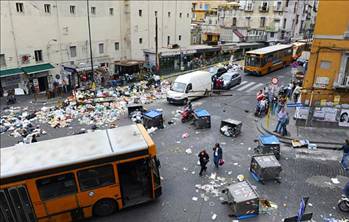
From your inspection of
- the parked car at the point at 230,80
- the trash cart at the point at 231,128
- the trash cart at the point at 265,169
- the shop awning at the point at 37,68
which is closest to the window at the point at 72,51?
the shop awning at the point at 37,68

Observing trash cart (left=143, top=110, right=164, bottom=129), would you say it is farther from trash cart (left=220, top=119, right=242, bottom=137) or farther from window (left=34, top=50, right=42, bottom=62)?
window (left=34, top=50, right=42, bottom=62)

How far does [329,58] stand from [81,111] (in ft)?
53.4

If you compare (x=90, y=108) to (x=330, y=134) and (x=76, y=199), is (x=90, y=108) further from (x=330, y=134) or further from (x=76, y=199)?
(x=330, y=134)

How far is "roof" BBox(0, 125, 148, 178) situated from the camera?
8.30m

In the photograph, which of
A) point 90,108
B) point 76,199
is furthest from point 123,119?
point 76,199

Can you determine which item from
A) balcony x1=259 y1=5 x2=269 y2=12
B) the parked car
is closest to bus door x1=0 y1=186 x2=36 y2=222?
the parked car

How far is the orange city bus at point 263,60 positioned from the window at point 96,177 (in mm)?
23553

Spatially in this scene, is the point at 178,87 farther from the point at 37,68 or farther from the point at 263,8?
the point at 263,8

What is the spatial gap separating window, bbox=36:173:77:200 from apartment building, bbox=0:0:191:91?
18.7 metres

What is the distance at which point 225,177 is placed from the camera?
1187cm

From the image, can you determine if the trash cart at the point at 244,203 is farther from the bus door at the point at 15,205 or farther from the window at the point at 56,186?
the bus door at the point at 15,205

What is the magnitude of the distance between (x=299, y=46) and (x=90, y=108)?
29368mm

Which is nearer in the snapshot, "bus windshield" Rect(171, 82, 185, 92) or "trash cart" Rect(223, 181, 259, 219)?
"trash cart" Rect(223, 181, 259, 219)

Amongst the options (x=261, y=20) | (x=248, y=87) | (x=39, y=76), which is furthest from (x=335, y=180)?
(x=261, y=20)
